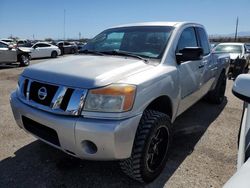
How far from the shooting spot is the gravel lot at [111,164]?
277 centimetres

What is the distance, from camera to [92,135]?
2203mm

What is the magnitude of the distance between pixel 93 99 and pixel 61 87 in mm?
366

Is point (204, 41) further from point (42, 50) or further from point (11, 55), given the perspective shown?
point (42, 50)

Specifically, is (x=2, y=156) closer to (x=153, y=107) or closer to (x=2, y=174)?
(x=2, y=174)

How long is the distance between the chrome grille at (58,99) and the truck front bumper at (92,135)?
0.21ft

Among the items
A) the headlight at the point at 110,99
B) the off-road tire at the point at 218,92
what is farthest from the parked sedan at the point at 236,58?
the headlight at the point at 110,99

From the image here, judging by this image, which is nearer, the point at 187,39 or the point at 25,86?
the point at 25,86

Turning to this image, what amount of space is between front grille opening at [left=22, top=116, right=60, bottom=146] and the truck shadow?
52 cm

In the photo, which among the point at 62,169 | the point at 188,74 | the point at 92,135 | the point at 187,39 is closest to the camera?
the point at 92,135

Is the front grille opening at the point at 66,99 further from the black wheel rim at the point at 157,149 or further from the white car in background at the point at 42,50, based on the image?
the white car in background at the point at 42,50

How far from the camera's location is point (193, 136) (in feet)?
13.1

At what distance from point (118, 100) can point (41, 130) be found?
38.2 inches

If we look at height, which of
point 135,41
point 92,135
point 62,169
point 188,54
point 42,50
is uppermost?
point 135,41

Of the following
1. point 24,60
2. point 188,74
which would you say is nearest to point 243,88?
point 188,74
